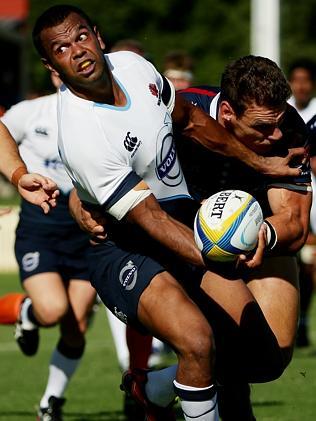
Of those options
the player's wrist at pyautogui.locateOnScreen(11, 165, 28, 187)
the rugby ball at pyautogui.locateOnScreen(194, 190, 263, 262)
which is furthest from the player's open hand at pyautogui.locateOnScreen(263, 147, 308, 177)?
the player's wrist at pyautogui.locateOnScreen(11, 165, 28, 187)

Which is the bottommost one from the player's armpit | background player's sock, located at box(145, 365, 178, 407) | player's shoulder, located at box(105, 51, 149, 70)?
background player's sock, located at box(145, 365, 178, 407)

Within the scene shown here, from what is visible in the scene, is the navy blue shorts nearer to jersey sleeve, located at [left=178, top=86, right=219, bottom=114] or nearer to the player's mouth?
jersey sleeve, located at [left=178, top=86, right=219, bottom=114]

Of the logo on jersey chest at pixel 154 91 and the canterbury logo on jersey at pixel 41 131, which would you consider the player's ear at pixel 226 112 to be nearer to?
the logo on jersey chest at pixel 154 91

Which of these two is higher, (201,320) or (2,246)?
(201,320)

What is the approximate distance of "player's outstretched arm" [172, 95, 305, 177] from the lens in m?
6.83

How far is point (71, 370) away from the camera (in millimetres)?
8906

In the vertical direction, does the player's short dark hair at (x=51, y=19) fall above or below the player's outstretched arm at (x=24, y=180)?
above

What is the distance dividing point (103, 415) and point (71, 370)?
395 mm

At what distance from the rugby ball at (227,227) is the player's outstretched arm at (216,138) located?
1.63 feet

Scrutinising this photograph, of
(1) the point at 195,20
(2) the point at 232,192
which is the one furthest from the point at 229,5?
(2) the point at 232,192

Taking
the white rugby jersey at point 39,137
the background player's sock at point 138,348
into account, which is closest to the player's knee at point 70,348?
the background player's sock at point 138,348

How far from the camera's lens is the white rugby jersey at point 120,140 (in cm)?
630

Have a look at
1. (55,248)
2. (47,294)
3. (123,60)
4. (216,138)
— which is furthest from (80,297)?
(123,60)

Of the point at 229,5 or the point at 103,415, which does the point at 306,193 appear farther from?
the point at 229,5
